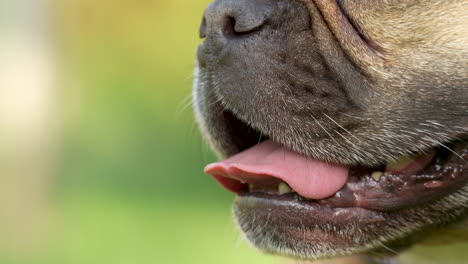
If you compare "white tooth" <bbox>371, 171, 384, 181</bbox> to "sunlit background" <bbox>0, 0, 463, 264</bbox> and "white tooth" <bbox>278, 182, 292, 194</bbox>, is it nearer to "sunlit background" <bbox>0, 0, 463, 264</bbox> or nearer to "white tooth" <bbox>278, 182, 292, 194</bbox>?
"white tooth" <bbox>278, 182, 292, 194</bbox>

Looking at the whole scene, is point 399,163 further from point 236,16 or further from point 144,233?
point 144,233

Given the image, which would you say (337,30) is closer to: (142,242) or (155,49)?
(142,242)

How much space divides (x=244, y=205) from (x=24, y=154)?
7315 mm

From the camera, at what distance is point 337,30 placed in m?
A: 3.05

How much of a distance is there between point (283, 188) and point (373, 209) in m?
0.38

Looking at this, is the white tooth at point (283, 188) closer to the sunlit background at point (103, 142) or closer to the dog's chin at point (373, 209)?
the dog's chin at point (373, 209)

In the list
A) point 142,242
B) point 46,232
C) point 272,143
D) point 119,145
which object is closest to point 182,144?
point 119,145

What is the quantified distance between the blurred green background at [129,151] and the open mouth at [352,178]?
3.00m

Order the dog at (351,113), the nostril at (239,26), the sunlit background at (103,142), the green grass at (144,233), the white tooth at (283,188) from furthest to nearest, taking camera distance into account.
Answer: the sunlit background at (103,142), the green grass at (144,233), the white tooth at (283,188), the nostril at (239,26), the dog at (351,113)

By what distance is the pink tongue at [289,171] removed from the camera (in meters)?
3.05

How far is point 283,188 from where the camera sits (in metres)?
3.18

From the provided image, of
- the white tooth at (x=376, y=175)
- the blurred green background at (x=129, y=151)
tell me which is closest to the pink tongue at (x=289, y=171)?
the white tooth at (x=376, y=175)

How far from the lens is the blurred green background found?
289 inches

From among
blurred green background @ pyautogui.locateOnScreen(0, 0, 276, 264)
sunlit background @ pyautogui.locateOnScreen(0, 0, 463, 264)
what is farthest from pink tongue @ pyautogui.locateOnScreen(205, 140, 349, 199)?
sunlit background @ pyautogui.locateOnScreen(0, 0, 463, 264)
